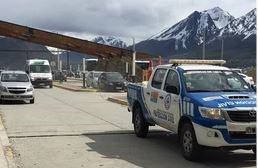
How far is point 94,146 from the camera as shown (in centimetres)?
1207

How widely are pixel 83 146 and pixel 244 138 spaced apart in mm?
3804

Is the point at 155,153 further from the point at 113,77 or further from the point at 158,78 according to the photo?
the point at 113,77

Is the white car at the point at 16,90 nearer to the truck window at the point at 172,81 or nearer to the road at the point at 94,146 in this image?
the road at the point at 94,146

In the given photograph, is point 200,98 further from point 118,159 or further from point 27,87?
point 27,87

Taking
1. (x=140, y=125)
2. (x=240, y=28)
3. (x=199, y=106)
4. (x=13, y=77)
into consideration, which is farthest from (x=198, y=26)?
(x=199, y=106)

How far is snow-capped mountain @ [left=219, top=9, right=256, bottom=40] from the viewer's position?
117450mm

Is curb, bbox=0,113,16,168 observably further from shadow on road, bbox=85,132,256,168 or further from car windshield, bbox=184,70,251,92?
car windshield, bbox=184,70,251,92

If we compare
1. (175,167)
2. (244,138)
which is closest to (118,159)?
(175,167)

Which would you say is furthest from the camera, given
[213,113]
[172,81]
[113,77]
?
[113,77]

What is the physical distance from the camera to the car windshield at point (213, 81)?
10823 millimetres

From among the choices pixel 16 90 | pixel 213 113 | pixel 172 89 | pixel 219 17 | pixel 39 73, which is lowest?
pixel 16 90

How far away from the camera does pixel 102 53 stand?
62.8 meters

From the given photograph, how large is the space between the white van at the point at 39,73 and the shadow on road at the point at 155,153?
108 feet

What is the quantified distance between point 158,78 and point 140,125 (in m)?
1.47
